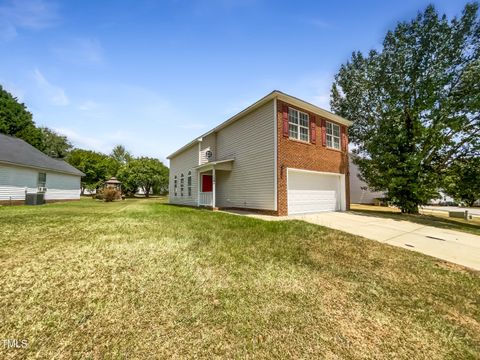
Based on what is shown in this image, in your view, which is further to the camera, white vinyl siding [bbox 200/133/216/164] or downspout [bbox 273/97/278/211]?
white vinyl siding [bbox 200/133/216/164]

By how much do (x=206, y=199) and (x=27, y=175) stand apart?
15.4 meters

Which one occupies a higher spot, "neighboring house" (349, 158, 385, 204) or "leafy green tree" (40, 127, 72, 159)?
"leafy green tree" (40, 127, 72, 159)

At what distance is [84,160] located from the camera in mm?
37062

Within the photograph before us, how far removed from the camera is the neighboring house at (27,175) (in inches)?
614

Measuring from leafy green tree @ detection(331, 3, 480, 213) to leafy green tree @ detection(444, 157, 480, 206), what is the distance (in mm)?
579

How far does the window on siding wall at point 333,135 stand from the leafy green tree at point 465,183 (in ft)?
21.0

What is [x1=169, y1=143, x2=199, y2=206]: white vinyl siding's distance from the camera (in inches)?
664

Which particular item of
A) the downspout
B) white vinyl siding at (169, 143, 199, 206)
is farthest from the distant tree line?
the downspout

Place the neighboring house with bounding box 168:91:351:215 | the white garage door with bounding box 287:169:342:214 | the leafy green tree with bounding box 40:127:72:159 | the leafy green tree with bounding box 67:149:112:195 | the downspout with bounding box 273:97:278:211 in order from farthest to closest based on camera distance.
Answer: the leafy green tree with bounding box 40:127:72:159 → the leafy green tree with bounding box 67:149:112:195 → the white garage door with bounding box 287:169:342:214 → the neighboring house with bounding box 168:91:351:215 → the downspout with bounding box 273:97:278:211

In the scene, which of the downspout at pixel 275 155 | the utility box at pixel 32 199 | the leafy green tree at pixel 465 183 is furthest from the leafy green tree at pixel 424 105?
the utility box at pixel 32 199

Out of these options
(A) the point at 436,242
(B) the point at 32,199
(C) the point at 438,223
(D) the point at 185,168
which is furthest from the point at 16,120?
(C) the point at 438,223

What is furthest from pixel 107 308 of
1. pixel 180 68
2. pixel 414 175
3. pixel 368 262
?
pixel 414 175

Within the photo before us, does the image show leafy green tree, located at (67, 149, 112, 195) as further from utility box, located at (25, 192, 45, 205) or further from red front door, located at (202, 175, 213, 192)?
red front door, located at (202, 175, 213, 192)

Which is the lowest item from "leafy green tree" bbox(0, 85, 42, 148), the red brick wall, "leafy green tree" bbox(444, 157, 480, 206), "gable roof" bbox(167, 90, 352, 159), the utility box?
the utility box
